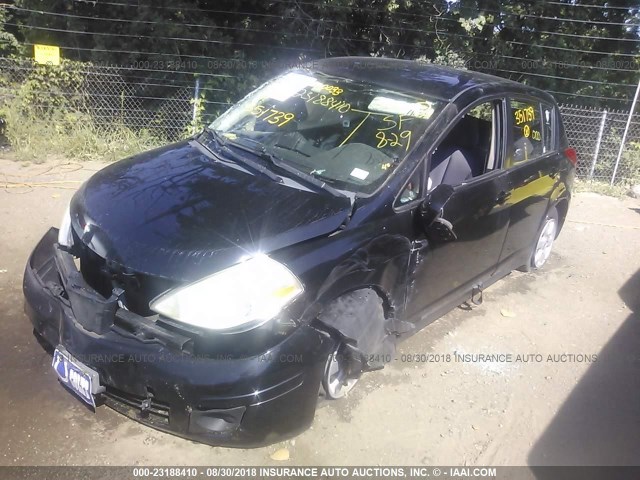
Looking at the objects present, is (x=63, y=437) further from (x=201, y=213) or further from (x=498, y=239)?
(x=498, y=239)

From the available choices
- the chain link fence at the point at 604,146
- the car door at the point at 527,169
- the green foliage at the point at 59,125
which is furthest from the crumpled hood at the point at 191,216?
the chain link fence at the point at 604,146

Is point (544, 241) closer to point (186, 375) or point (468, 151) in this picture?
point (468, 151)

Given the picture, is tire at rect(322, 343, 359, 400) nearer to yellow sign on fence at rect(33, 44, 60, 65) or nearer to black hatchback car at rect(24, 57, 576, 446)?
black hatchback car at rect(24, 57, 576, 446)

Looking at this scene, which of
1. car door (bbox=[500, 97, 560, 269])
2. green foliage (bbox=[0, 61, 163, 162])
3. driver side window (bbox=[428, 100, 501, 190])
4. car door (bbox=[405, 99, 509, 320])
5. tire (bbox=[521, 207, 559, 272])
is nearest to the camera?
car door (bbox=[405, 99, 509, 320])

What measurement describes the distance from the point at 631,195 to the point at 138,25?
8.44m

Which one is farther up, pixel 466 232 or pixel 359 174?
pixel 359 174

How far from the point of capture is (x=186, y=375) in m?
2.35

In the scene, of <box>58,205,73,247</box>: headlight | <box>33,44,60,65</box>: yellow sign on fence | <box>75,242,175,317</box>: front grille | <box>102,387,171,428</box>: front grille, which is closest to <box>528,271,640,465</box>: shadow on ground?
<box>102,387,171,428</box>: front grille

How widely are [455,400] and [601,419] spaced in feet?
3.01

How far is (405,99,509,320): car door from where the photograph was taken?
339cm

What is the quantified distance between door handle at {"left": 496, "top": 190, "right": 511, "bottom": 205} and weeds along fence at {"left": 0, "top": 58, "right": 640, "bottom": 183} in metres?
5.73

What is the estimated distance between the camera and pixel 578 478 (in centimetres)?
298

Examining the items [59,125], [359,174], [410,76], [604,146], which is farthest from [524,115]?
[59,125]

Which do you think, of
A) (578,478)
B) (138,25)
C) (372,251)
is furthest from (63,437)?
(138,25)
